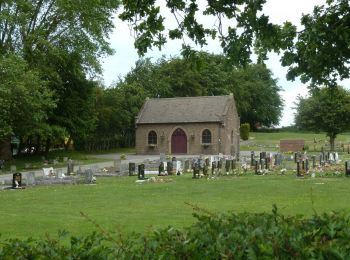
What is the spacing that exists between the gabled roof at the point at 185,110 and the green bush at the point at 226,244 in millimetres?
52655

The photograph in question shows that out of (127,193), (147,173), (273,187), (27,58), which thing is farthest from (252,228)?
(27,58)

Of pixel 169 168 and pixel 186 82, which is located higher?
pixel 186 82

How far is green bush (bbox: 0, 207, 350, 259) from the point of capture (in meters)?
3.93

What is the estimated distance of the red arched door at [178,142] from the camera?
59.7 m

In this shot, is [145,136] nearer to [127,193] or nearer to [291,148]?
[291,148]

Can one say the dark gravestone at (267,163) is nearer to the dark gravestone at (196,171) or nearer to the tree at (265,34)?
the dark gravestone at (196,171)

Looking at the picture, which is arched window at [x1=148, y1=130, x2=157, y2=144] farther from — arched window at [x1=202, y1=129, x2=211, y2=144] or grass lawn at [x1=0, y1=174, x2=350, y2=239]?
grass lawn at [x1=0, y1=174, x2=350, y2=239]

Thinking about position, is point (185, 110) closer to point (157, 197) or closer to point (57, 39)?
point (57, 39)

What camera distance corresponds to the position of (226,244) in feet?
13.7

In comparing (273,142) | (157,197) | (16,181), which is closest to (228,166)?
(16,181)

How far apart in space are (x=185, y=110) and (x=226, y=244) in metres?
56.2

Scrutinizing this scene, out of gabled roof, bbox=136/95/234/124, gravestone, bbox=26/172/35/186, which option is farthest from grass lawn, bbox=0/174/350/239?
gabled roof, bbox=136/95/234/124

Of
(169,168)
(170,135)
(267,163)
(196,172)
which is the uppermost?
(170,135)

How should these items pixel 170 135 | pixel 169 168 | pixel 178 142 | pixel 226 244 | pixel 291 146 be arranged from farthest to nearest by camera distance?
pixel 178 142 → pixel 170 135 → pixel 291 146 → pixel 169 168 → pixel 226 244
